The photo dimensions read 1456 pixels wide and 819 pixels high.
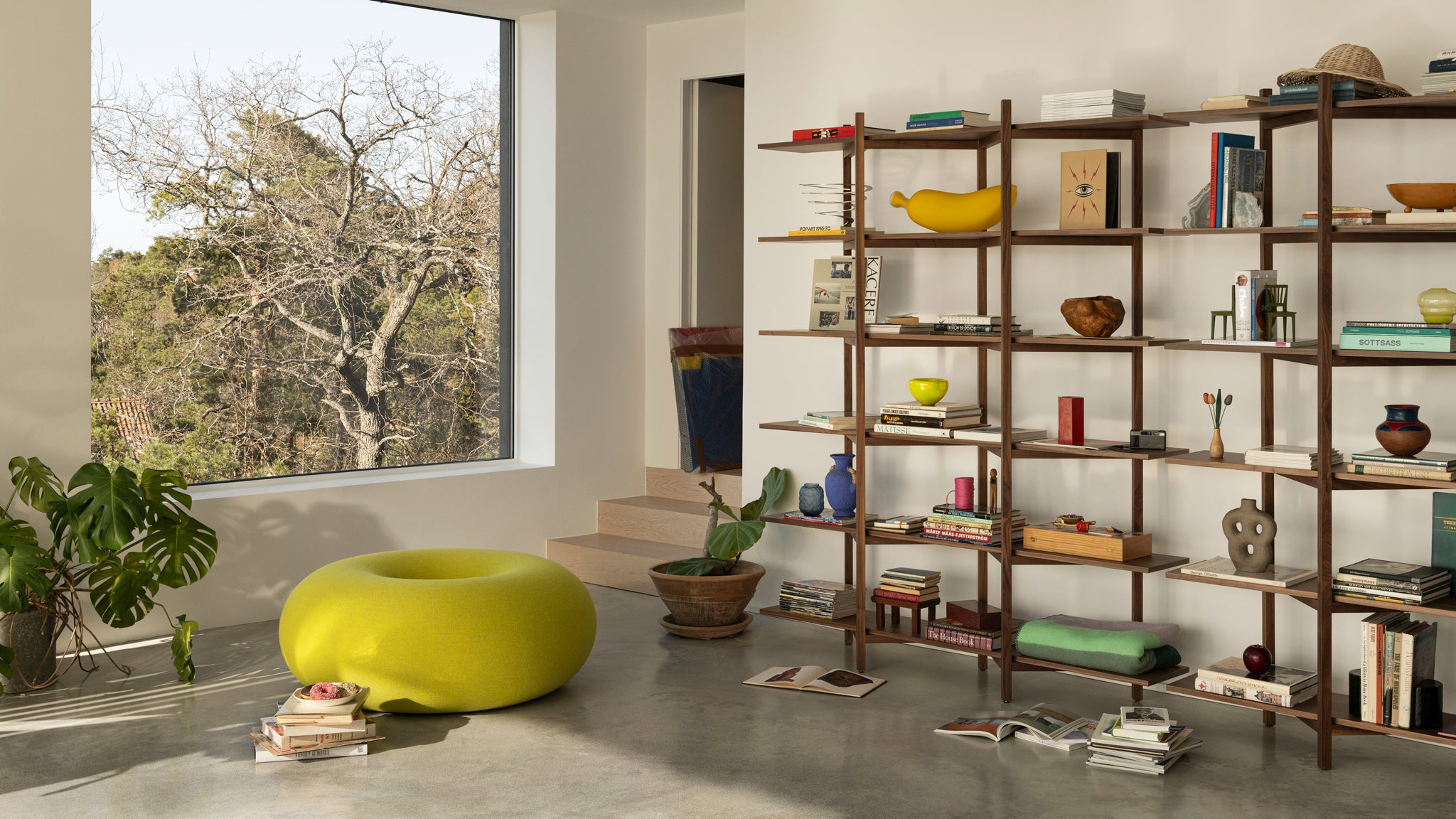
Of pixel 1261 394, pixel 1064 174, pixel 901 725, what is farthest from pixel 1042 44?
pixel 901 725

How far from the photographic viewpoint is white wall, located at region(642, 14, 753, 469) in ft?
23.5

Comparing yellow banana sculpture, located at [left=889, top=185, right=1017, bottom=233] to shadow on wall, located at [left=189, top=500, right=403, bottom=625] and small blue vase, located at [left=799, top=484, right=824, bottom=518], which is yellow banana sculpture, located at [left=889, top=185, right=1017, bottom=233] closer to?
small blue vase, located at [left=799, top=484, right=824, bottom=518]

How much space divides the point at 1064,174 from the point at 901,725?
207cm

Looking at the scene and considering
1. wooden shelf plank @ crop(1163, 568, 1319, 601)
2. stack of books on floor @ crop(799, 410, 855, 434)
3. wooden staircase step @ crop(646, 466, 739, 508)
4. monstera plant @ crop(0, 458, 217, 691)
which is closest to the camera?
wooden shelf plank @ crop(1163, 568, 1319, 601)

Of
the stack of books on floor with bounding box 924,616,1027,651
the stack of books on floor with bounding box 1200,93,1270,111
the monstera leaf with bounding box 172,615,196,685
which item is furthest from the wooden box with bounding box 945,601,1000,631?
the monstera leaf with bounding box 172,615,196,685

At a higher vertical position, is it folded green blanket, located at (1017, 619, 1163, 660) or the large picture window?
the large picture window

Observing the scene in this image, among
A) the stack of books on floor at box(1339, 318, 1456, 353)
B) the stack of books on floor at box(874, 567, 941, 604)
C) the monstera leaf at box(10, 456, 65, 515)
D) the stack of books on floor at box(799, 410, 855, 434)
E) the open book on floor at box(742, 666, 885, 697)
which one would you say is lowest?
the open book on floor at box(742, 666, 885, 697)

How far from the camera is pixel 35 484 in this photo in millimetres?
4906

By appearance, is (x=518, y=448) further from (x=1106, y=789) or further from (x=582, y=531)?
(x=1106, y=789)

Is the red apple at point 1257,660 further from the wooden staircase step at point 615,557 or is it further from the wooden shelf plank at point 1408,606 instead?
the wooden staircase step at point 615,557

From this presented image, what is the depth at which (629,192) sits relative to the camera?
7324 millimetres

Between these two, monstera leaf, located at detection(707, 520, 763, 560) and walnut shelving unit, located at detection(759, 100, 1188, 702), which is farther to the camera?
monstera leaf, located at detection(707, 520, 763, 560)

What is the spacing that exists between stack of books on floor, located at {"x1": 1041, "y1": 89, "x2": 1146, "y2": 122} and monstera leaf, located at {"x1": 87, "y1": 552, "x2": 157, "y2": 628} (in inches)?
149

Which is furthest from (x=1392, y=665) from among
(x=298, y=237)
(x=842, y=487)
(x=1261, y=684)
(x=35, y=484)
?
(x=298, y=237)
